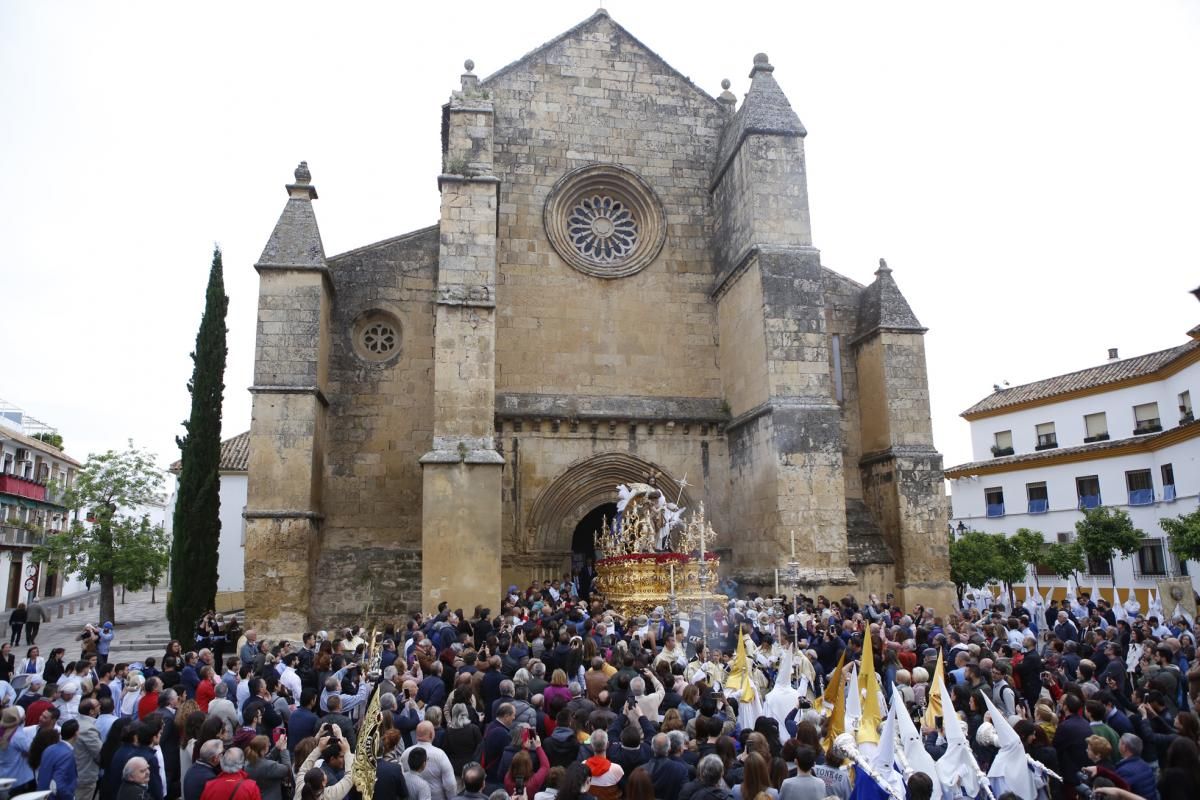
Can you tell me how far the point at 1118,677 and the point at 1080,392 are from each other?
24930 mm

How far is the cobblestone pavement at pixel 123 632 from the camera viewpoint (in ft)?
59.1

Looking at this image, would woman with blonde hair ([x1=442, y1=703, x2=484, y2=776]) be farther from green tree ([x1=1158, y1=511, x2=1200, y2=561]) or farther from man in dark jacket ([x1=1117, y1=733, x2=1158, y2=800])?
green tree ([x1=1158, y1=511, x2=1200, y2=561])

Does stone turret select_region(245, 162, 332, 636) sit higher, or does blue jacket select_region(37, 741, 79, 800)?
stone turret select_region(245, 162, 332, 636)

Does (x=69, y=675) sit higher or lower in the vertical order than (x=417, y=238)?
lower

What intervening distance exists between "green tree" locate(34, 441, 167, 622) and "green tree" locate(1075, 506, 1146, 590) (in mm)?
26420

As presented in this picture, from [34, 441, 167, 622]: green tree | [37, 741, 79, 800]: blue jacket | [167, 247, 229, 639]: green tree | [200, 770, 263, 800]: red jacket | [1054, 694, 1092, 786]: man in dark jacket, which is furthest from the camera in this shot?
[34, 441, 167, 622]: green tree

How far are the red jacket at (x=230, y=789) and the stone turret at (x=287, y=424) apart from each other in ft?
34.3

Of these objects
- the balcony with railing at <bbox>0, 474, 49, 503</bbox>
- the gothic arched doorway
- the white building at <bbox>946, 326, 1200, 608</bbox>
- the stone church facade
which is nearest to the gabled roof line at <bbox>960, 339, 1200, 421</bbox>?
the white building at <bbox>946, 326, 1200, 608</bbox>

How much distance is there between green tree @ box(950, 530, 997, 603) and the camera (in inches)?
989

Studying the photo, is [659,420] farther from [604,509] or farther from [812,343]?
[812,343]

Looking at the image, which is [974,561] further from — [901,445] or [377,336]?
[377,336]

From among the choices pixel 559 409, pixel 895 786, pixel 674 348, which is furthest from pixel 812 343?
pixel 895 786

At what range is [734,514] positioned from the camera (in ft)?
56.4

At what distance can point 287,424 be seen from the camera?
1524 centimetres
